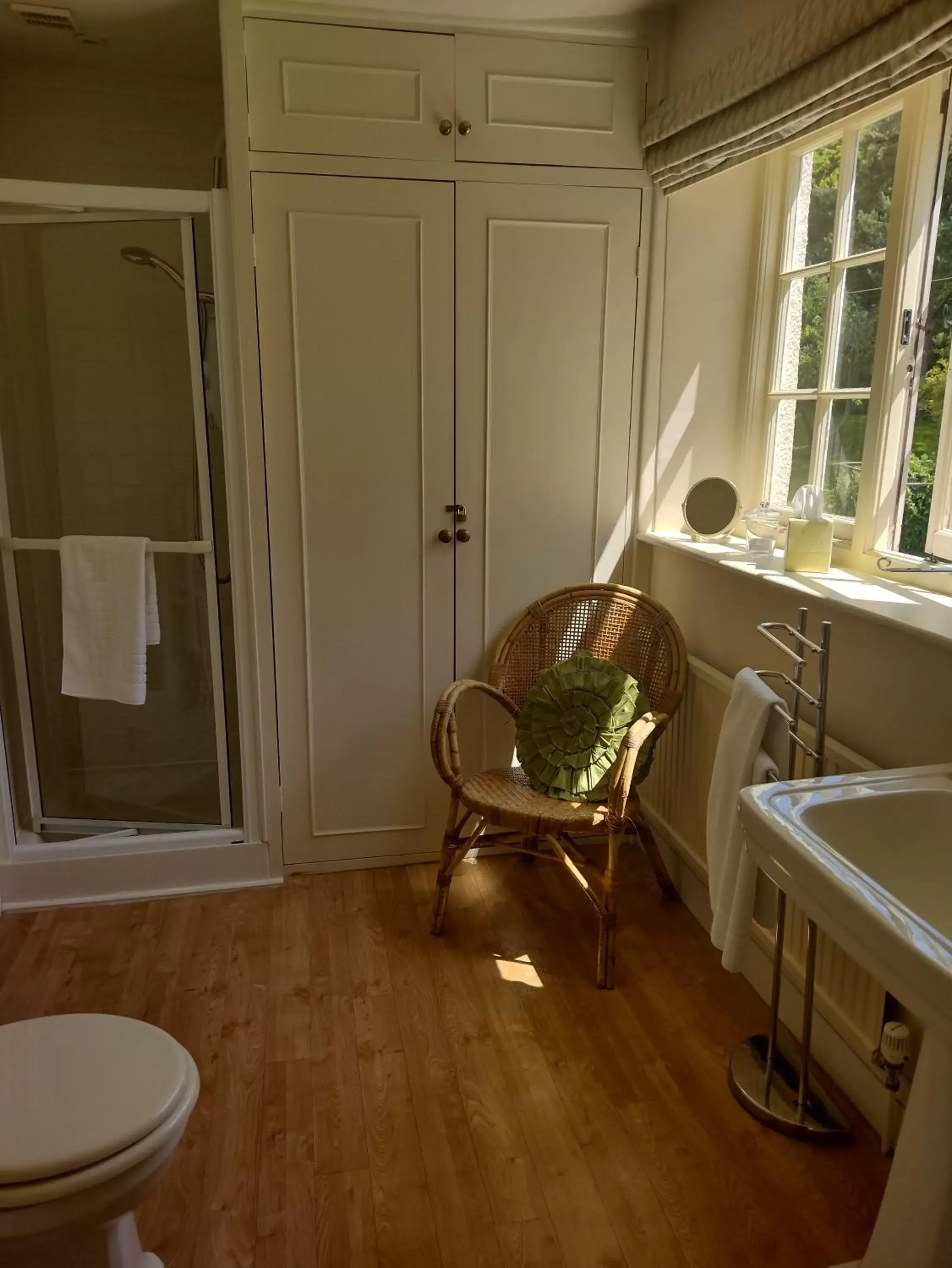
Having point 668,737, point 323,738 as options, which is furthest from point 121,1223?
point 668,737

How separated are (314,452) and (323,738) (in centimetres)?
84

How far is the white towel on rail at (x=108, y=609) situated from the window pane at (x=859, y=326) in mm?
1907

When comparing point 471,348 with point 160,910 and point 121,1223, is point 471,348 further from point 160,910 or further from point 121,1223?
point 121,1223

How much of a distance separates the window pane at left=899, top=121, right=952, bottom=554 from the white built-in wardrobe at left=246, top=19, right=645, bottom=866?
909 millimetres

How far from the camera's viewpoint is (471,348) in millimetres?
2611

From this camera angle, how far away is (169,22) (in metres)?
2.41

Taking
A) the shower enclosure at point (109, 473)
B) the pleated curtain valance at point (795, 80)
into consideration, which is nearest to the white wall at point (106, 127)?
the shower enclosure at point (109, 473)

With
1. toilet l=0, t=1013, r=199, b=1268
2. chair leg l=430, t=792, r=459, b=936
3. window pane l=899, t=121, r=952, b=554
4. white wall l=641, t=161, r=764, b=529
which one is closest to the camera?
toilet l=0, t=1013, r=199, b=1268

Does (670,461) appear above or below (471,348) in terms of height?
below

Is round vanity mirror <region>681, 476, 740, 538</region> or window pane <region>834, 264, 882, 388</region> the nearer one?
window pane <region>834, 264, 882, 388</region>

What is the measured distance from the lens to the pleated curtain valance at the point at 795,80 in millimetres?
1623

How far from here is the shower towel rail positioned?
255cm

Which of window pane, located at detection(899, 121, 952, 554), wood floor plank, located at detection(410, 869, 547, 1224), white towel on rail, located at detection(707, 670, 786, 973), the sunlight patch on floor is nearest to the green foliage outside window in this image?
window pane, located at detection(899, 121, 952, 554)

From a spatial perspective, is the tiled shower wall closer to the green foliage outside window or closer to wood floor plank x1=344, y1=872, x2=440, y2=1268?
wood floor plank x1=344, y1=872, x2=440, y2=1268
